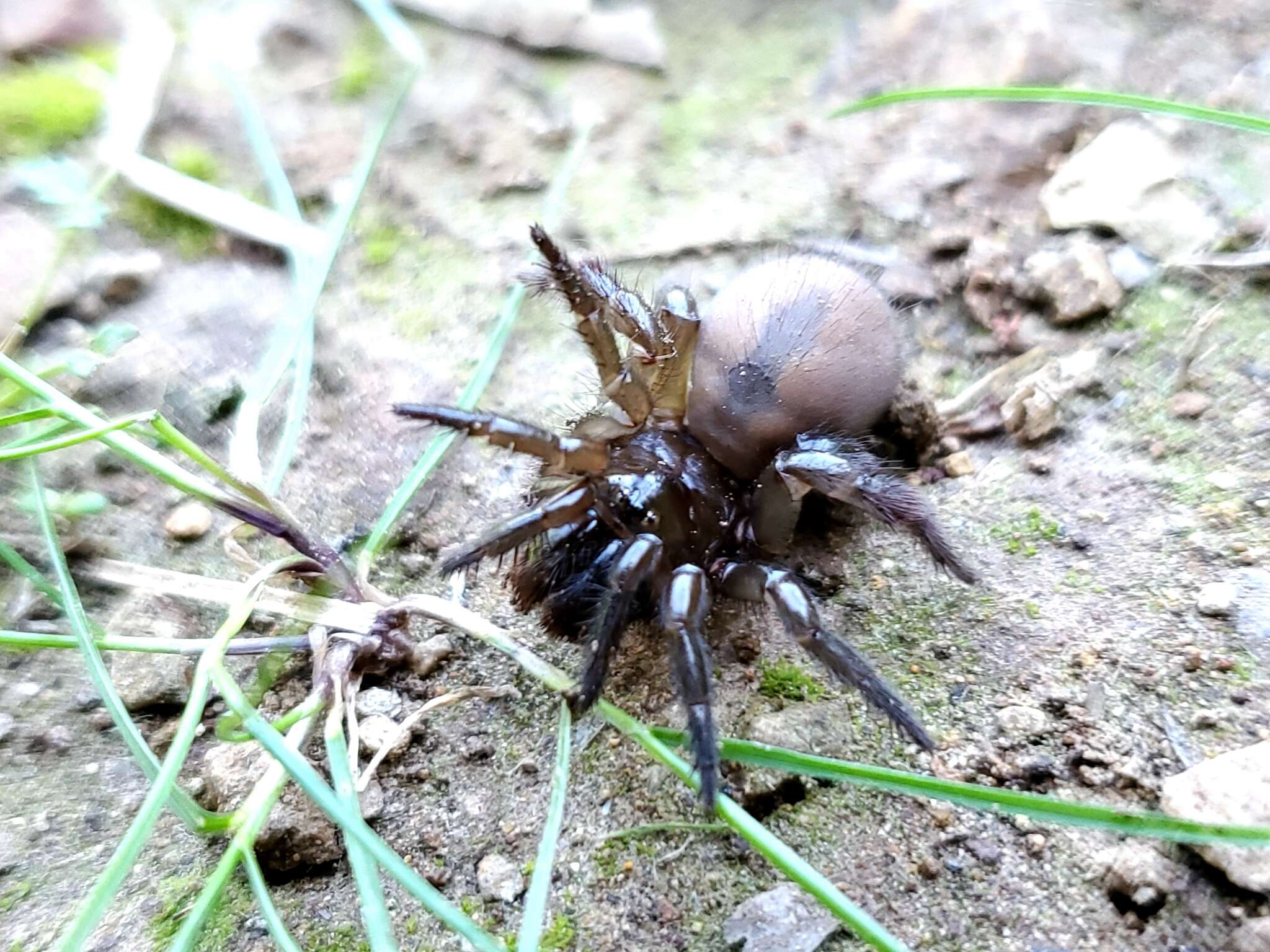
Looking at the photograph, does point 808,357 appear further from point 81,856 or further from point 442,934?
point 81,856

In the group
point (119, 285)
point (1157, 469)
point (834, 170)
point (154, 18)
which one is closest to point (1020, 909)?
point (1157, 469)

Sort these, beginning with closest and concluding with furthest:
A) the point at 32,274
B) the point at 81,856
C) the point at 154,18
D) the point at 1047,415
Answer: the point at 81,856, the point at 1047,415, the point at 32,274, the point at 154,18

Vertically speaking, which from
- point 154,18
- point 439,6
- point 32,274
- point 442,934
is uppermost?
point 439,6

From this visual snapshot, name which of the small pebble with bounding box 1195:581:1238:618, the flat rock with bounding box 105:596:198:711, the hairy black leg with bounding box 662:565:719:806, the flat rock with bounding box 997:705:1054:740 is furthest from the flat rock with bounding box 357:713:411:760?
the small pebble with bounding box 1195:581:1238:618

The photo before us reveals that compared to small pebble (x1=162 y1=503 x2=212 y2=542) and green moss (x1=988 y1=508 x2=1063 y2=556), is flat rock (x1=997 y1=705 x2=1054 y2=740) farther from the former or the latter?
small pebble (x1=162 y1=503 x2=212 y2=542)

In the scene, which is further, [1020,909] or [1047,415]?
[1047,415]

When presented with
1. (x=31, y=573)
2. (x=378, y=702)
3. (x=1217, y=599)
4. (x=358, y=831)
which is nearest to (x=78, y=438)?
(x=31, y=573)

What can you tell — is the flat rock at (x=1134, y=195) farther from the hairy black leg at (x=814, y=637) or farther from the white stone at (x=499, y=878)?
the white stone at (x=499, y=878)
